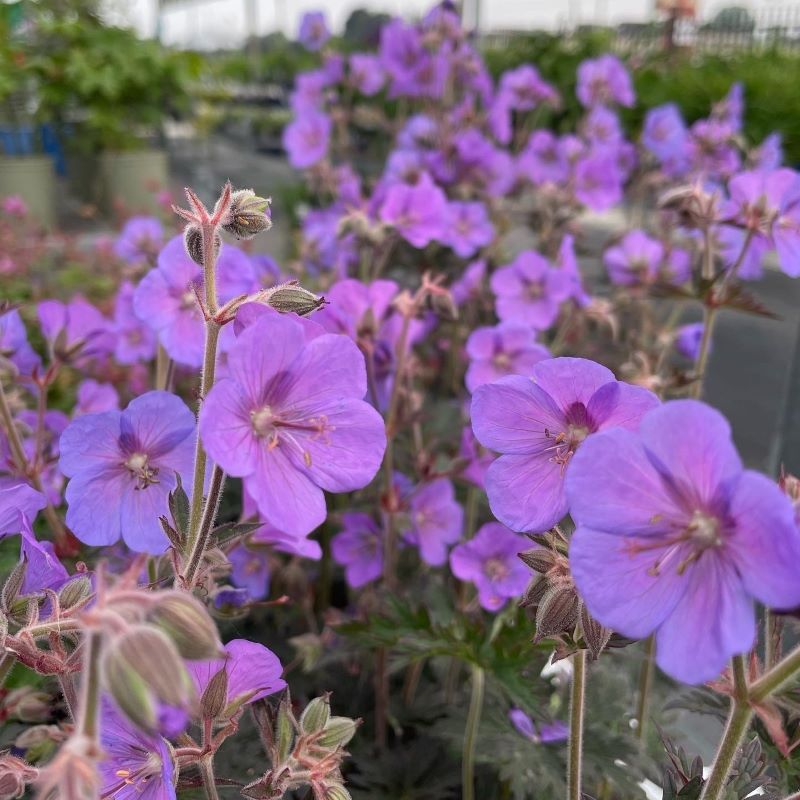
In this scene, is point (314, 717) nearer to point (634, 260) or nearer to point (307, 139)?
point (634, 260)

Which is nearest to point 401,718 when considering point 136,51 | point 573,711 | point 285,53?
point 573,711

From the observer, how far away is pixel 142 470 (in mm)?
753

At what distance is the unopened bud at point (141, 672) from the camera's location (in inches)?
15.2

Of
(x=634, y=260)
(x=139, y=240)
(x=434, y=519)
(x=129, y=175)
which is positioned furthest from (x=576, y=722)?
(x=129, y=175)

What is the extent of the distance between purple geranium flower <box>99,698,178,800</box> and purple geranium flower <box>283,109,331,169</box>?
7.32 ft

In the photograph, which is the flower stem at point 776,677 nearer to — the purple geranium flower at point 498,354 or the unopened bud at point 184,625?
the unopened bud at point 184,625

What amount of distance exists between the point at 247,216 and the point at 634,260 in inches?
59.8

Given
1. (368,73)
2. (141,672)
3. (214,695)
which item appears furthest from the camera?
(368,73)

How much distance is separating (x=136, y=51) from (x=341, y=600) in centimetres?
500

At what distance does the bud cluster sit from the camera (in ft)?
2.04

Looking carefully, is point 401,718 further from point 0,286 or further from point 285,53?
point 285,53

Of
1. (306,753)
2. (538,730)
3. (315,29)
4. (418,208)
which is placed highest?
(315,29)

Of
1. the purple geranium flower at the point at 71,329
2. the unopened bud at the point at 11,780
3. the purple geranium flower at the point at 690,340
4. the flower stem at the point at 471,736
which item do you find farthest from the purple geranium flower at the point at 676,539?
the purple geranium flower at the point at 690,340

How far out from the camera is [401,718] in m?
1.20
